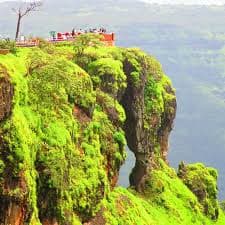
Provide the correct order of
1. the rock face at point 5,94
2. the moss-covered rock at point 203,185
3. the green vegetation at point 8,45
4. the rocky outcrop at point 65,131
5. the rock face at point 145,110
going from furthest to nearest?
the moss-covered rock at point 203,185 < the rock face at point 145,110 < the green vegetation at point 8,45 < the rocky outcrop at point 65,131 < the rock face at point 5,94

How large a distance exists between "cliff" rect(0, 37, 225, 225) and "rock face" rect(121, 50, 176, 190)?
0.09 metres

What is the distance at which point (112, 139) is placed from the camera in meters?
46.3

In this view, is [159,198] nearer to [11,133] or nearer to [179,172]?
[179,172]

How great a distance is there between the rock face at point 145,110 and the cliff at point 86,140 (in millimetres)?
88

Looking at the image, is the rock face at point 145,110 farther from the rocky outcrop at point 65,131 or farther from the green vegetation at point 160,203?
the green vegetation at point 160,203

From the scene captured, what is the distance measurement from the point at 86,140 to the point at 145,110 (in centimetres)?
1876

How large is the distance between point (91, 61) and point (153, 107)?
11.6m

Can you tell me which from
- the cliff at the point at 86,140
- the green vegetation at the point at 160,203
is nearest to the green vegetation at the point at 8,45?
the cliff at the point at 86,140

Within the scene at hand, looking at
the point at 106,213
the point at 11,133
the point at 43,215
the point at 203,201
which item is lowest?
the point at 203,201

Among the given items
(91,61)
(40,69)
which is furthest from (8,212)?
(91,61)

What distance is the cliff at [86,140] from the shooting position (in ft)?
103

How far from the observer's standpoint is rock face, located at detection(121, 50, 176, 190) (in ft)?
186

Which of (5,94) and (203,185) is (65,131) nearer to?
(5,94)

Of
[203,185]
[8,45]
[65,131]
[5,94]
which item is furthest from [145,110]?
[5,94]
